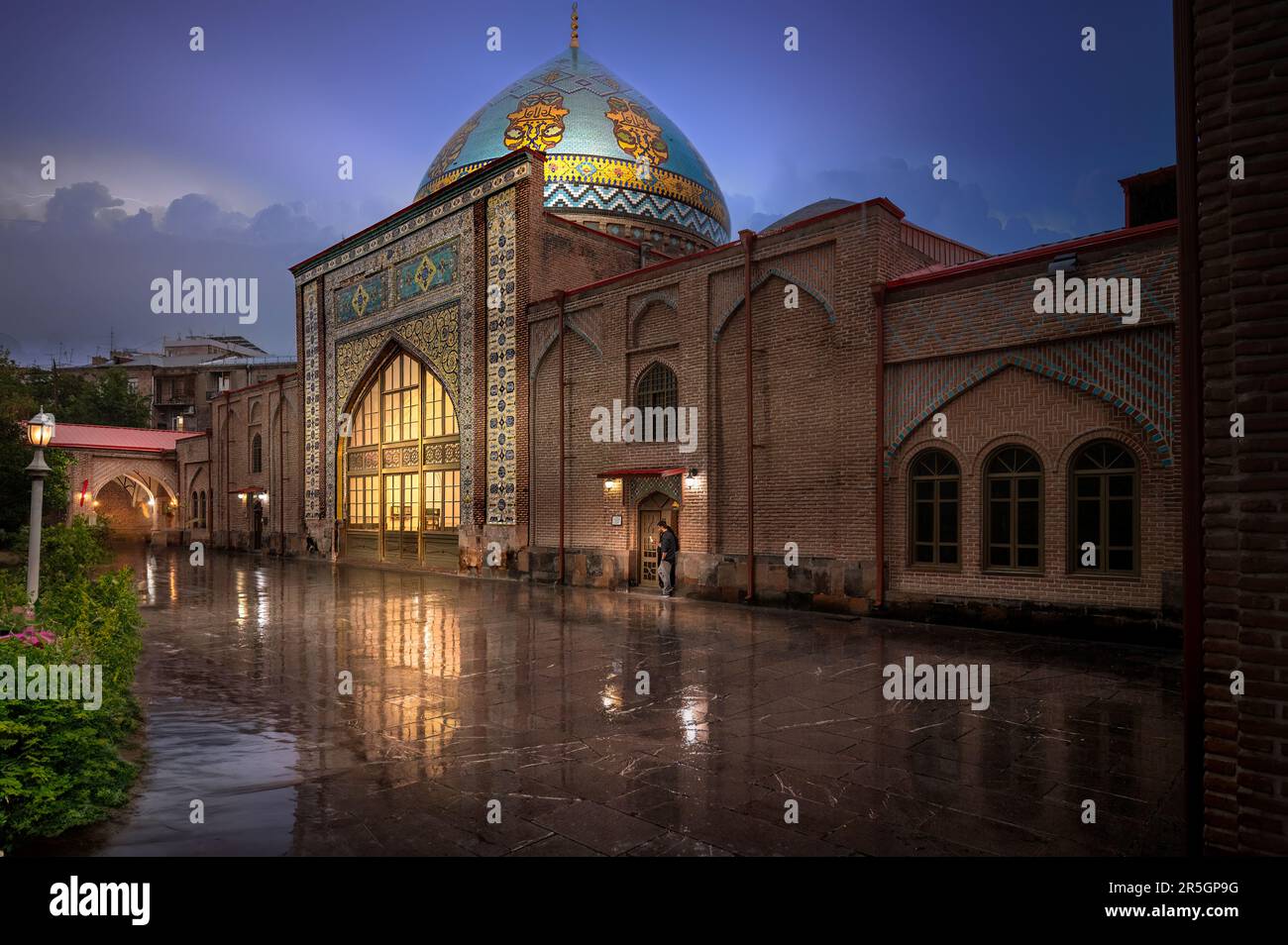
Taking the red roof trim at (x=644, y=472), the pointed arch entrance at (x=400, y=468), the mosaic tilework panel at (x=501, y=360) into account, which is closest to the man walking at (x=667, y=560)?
the red roof trim at (x=644, y=472)

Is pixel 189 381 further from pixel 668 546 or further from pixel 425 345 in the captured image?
pixel 668 546

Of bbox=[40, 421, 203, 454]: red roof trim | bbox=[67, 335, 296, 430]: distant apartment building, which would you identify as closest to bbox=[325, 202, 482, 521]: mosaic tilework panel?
bbox=[40, 421, 203, 454]: red roof trim

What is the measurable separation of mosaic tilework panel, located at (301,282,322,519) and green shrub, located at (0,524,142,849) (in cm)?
1944

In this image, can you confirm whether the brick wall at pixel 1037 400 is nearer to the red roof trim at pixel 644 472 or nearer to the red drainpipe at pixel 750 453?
the red drainpipe at pixel 750 453

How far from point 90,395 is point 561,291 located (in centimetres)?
4540

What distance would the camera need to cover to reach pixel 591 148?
22531 mm

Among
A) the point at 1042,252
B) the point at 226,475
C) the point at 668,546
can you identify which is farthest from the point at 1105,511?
the point at 226,475

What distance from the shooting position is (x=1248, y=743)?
3244 mm

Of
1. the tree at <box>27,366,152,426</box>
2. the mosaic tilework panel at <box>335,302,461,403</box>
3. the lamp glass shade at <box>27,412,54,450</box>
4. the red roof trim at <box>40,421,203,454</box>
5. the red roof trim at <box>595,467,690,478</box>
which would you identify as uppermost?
the tree at <box>27,366,152,426</box>

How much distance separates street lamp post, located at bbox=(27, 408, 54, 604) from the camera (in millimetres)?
8133

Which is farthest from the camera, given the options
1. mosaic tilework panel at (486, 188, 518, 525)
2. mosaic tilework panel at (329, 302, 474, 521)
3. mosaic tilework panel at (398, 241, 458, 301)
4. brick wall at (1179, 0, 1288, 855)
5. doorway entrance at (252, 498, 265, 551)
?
doorway entrance at (252, 498, 265, 551)

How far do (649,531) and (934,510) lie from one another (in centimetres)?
609

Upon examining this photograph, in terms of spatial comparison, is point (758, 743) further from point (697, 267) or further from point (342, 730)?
point (697, 267)

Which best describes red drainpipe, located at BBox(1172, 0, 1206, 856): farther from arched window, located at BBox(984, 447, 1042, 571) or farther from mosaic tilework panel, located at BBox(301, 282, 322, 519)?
mosaic tilework panel, located at BBox(301, 282, 322, 519)
